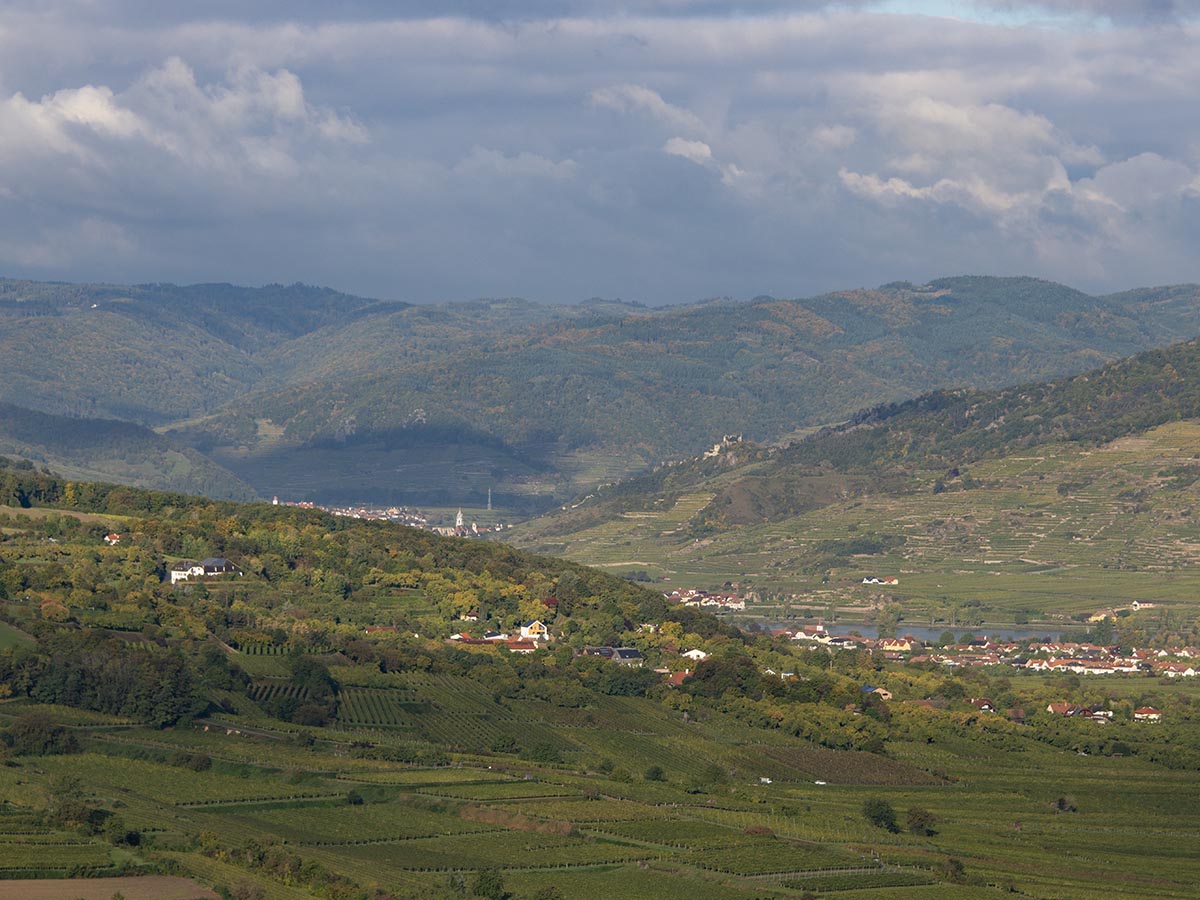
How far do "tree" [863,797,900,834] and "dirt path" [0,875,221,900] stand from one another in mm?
34815

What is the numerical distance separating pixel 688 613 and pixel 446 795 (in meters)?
67.3

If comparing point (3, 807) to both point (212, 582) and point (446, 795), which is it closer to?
point (446, 795)

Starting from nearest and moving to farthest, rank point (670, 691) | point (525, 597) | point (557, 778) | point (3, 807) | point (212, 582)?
point (3, 807), point (557, 778), point (670, 691), point (212, 582), point (525, 597)

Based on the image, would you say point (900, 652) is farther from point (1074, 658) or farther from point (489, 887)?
point (489, 887)

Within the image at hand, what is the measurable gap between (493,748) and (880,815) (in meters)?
23.1

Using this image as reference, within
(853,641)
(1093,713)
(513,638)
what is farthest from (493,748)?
(853,641)

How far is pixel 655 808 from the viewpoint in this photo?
3637 inches

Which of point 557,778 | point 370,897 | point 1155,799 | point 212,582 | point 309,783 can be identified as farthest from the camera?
point 212,582

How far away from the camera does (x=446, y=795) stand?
300 feet

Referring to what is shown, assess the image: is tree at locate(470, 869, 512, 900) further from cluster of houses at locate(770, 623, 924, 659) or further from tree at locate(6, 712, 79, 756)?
cluster of houses at locate(770, 623, 924, 659)

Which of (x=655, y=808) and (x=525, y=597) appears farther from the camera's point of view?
(x=525, y=597)

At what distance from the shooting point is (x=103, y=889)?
68562 mm

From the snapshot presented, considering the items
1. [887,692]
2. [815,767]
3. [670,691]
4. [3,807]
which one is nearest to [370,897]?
[3,807]

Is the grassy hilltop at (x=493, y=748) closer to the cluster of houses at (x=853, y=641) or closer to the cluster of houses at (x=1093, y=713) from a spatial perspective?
the cluster of houses at (x=1093, y=713)
